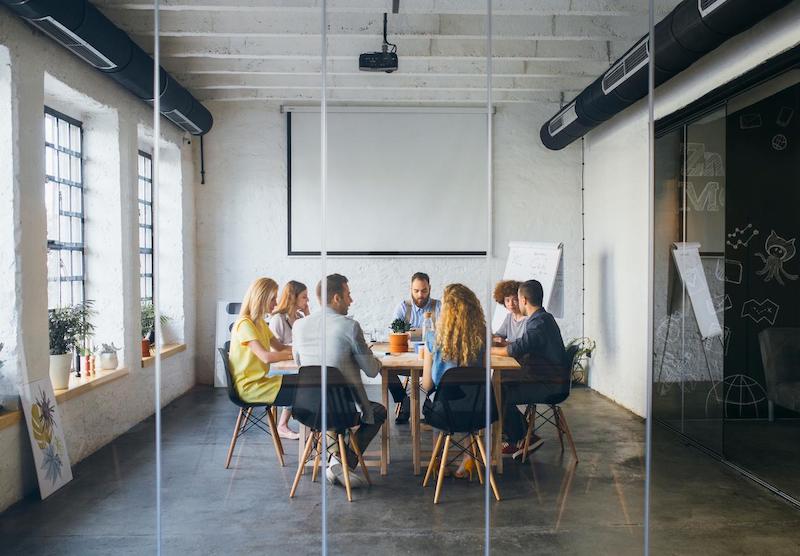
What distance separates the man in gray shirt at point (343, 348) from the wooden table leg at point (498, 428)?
0.61 metres

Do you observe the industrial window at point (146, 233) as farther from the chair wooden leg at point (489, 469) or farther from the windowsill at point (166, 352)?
the chair wooden leg at point (489, 469)

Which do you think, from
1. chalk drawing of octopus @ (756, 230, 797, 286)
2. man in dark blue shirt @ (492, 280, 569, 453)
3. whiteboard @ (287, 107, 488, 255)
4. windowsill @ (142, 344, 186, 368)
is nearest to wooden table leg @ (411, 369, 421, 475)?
man in dark blue shirt @ (492, 280, 569, 453)

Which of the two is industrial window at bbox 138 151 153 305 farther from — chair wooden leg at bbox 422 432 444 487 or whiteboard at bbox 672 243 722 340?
whiteboard at bbox 672 243 722 340

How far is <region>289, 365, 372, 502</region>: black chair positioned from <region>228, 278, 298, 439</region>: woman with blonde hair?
0.26 feet

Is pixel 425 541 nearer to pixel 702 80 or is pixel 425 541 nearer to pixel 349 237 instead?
pixel 349 237

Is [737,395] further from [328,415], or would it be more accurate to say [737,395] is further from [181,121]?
[181,121]

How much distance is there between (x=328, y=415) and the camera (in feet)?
11.9

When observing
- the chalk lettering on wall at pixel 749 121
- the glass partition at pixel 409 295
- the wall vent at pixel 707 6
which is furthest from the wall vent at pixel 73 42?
the chalk lettering on wall at pixel 749 121

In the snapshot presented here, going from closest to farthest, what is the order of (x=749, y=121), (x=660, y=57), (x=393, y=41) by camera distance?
1. (x=393, y=41)
2. (x=660, y=57)
3. (x=749, y=121)

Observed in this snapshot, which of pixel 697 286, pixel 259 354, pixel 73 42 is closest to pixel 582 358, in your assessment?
pixel 697 286

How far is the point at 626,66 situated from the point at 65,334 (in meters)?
3.49

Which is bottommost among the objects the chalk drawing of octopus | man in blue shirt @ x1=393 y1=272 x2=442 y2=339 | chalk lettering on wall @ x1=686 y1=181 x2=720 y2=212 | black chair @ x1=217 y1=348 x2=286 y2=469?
black chair @ x1=217 y1=348 x2=286 y2=469

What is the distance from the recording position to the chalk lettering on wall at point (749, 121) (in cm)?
455

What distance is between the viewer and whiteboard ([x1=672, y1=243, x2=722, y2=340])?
15.0 ft
